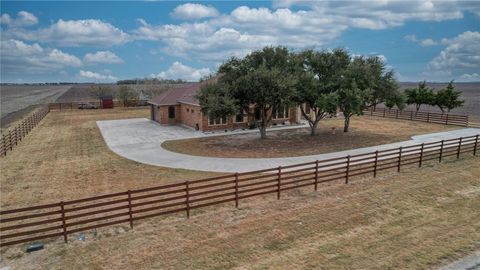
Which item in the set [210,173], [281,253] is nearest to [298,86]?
[210,173]

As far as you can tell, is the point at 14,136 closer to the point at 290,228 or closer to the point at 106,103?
the point at 290,228

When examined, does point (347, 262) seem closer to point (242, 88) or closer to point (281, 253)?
point (281, 253)

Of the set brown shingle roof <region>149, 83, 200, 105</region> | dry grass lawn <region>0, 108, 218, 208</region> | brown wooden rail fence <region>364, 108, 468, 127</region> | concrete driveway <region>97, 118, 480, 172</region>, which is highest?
brown shingle roof <region>149, 83, 200, 105</region>

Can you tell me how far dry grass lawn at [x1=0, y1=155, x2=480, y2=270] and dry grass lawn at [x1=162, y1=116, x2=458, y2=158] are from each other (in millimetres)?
8493

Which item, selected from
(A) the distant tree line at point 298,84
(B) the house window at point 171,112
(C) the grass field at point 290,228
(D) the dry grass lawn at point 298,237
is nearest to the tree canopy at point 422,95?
(A) the distant tree line at point 298,84

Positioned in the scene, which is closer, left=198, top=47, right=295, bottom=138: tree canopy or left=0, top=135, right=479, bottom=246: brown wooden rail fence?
left=0, top=135, right=479, bottom=246: brown wooden rail fence

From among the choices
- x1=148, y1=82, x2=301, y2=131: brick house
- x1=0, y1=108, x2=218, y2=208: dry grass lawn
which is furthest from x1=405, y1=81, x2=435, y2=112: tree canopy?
x1=0, y1=108, x2=218, y2=208: dry grass lawn

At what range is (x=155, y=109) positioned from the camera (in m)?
36.3

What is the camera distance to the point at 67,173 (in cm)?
1717

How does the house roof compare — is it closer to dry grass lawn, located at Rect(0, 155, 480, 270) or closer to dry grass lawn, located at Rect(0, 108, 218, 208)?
dry grass lawn, located at Rect(0, 108, 218, 208)

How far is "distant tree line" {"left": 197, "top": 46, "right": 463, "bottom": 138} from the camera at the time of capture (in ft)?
77.0

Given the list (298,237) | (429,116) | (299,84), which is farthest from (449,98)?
(298,237)

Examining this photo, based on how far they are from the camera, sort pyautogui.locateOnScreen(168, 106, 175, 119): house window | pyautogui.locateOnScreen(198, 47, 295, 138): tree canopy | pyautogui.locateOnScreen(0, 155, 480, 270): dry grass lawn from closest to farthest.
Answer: pyautogui.locateOnScreen(0, 155, 480, 270): dry grass lawn < pyautogui.locateOnScreen(198, 47, 295, 138): tree canopy < pyautogui.locateOnScreen(168, 106, 175, 119): house window

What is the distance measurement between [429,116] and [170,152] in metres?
28.3
